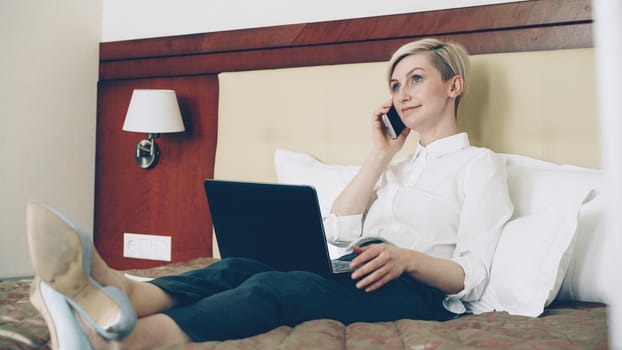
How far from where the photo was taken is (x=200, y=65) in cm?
222

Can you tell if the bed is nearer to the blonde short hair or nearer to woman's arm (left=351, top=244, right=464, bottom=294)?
woman's arm (left=351, top=244, right=464, bottom=294)

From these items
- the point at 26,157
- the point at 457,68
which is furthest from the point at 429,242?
the point at 26,157

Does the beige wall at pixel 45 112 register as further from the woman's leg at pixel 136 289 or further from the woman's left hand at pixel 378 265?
the woman's left hand at pixel 378 265

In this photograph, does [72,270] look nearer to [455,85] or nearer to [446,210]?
[446,210]

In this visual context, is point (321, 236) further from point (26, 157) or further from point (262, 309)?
point (26, 157)

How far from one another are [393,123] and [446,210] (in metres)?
0.35

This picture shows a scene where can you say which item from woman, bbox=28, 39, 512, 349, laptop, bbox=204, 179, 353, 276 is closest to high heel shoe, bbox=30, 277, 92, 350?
woman, bbox=28, 39, 512, 349

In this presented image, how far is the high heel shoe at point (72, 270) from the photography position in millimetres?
727

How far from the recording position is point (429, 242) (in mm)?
1267

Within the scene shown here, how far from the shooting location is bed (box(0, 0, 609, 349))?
89 cm

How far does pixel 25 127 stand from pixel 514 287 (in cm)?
187

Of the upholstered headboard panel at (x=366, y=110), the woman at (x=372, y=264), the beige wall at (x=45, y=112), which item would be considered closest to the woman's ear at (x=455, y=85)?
the woman at (x=372, y=264)

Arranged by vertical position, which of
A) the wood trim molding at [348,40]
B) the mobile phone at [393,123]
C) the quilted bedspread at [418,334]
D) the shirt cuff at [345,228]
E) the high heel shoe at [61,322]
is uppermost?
the wood trim molding at [348,40]

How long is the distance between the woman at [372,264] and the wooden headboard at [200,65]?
14.1 inches
